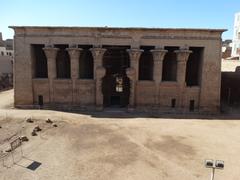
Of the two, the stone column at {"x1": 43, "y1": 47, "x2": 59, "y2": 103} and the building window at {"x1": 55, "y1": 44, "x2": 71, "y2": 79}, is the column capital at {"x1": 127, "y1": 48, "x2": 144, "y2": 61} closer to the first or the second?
the stone column at {"x1": 43, "y1": 47, "x2": 59, "y2": 103}

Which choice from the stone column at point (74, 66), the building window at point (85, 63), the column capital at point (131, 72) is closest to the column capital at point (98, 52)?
the stone column at point (74, 66)

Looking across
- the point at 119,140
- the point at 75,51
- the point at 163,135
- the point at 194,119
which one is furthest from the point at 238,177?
the point at 75,51

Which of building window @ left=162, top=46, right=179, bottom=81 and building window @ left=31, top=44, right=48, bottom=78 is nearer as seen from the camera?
building window @ left=31, top=44, right=48, bottom=78

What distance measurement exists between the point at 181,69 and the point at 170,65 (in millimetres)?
3668

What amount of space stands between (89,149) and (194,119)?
1383 centimetres

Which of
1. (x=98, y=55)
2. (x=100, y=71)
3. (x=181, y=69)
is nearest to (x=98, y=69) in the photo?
(x=100, y=71)

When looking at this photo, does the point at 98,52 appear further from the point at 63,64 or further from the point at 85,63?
the point at 63,64

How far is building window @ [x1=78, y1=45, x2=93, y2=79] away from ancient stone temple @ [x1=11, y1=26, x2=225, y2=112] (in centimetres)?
106

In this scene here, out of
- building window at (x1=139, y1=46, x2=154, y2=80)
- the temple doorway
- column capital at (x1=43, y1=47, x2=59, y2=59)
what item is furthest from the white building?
column capital at (x1=43, y1=47, x2=59, y2=59)

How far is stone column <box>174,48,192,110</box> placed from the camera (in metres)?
25.7

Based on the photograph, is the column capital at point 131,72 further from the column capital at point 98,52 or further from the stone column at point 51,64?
the stone column at point 51,64

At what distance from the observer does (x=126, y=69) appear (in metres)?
26.2

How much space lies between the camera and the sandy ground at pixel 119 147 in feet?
41.9

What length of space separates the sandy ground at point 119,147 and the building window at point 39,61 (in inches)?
272
